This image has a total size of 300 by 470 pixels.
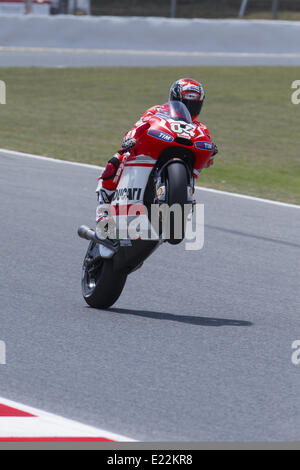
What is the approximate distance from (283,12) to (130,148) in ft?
98.9

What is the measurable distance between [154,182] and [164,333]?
1002 mm

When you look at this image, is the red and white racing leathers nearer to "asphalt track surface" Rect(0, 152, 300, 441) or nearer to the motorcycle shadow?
the motorcycle shadow

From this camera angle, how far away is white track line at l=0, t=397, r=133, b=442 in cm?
447

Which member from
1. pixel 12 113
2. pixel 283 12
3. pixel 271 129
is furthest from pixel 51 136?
pixel 283 12

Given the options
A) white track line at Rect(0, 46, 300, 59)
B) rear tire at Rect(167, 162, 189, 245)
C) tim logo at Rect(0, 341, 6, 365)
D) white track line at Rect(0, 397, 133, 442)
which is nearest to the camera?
white track line at Rect(0, 397, 133, 442)

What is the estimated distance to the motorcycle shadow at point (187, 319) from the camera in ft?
22.0

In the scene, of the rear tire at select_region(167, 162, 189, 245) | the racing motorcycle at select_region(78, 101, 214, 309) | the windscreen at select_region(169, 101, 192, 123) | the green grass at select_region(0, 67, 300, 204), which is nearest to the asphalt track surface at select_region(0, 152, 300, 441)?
the racing motorcycle at select_region(78, 101, 214, 309)

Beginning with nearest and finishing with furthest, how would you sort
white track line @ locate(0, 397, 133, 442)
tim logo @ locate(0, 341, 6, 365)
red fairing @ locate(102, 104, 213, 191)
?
white track line @ locate(0, 397, 133, 442) → tim logo @ locate(0, 341, 6, 365) → red fairing @ locate(102, 104, 213, 191)

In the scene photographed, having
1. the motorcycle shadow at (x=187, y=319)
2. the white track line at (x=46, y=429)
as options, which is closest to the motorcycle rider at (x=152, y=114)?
the motorcycle shadow at (x=187, y=319)

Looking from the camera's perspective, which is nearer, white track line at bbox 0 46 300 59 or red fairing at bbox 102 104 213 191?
red fairing at bbox 102 104 213 191

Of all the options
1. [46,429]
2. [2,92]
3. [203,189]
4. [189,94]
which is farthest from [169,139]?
[2,92]

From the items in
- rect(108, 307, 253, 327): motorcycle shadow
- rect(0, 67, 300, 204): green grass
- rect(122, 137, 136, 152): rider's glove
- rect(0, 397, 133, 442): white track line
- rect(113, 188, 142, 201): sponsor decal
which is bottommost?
rect(0, 397, 133, 442): white track line

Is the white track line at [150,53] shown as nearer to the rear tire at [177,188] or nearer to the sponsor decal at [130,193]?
the sponsor decal at [130,193]

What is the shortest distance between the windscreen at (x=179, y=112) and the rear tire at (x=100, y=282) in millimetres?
1061
